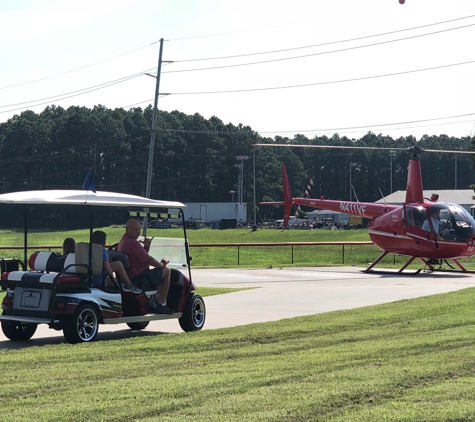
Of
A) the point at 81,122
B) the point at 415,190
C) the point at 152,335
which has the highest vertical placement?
the point at 81,122

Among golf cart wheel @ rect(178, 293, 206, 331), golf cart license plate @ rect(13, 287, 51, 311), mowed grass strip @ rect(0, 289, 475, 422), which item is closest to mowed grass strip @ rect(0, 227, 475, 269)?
golf cart wheel @ rect(178, 293, 206, 331)

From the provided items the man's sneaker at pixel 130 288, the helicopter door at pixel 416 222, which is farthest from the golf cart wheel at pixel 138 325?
the helicopter door at pixel 416 222

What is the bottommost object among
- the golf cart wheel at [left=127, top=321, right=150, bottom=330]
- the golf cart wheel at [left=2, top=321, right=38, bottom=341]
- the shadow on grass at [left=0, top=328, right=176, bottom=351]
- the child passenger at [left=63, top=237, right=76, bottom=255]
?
the shadow on grass at [left=0, top=328, right=176, bottom=351]

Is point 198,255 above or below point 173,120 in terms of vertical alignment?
below

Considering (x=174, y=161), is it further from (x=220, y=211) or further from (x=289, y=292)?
(x=289, y=292)

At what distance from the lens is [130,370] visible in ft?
31.3

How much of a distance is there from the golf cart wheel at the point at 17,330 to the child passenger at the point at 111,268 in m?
1.32

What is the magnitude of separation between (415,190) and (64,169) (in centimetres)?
8922

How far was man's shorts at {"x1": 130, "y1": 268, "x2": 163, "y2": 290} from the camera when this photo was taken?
1350 cm

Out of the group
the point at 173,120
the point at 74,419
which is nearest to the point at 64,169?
the point at 173,120

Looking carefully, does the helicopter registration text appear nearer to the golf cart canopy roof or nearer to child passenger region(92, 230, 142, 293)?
the golf cart canopy roof

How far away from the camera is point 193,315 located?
14.2m

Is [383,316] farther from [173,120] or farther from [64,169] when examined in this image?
[173,120]

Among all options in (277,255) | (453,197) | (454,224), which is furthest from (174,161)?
(454,224)
